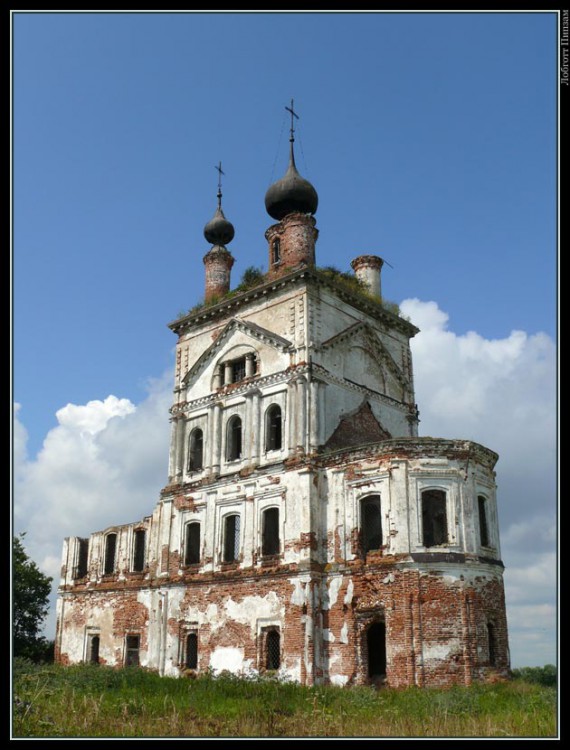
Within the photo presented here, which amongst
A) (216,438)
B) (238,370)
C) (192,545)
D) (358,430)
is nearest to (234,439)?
(216,438)

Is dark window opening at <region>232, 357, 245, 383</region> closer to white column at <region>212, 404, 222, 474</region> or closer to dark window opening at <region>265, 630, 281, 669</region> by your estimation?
white column at <region>212, 404, 222, 474</region>

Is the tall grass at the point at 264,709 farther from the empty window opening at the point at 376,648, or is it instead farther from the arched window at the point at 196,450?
the arched window at the point at 196,450

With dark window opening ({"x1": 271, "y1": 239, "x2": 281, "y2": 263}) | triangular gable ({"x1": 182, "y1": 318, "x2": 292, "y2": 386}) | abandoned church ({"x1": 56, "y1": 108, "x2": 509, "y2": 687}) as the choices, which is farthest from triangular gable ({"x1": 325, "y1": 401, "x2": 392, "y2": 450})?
dark window opening ({"x1": 271, "y1": 239, "x2": 281, "y2": 263})

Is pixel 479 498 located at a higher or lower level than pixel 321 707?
higher

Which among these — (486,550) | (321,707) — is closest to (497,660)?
(486,550)

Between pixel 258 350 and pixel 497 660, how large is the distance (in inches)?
470

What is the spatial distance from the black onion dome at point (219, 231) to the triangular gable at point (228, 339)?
595cm

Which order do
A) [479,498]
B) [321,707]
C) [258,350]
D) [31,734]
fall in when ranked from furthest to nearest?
1. [258,350]
2. [479,498]
3. [321,707]
4. [31,734]

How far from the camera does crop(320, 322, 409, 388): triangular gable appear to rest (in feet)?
81.1

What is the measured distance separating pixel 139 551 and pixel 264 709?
43.5 feet

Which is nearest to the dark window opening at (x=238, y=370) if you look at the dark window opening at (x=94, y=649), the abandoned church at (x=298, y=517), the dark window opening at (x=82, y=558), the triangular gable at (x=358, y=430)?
the abandoned church at (x=298, y=517)

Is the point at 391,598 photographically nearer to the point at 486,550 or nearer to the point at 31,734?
the point at 486,550

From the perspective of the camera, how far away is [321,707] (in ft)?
50.1
